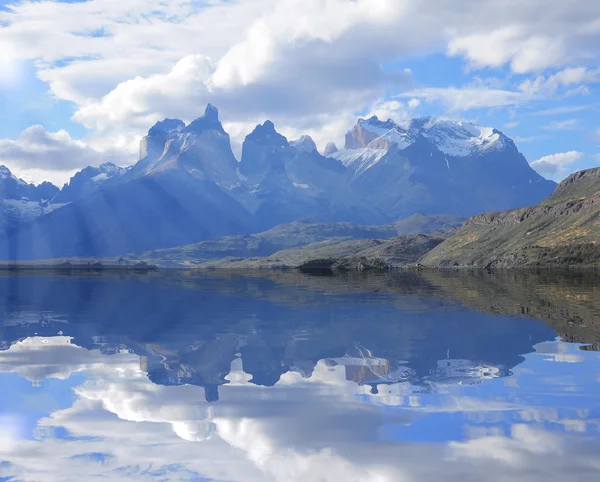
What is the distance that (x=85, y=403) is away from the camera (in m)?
40.4

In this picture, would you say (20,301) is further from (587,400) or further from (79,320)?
(587,400)

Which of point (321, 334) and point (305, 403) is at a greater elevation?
point (321, 334)

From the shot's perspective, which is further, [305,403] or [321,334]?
[321,334]

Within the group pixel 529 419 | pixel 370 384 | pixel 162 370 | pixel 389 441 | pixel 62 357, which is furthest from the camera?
pixel 62 357

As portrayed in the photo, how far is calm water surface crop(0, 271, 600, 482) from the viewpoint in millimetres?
29359

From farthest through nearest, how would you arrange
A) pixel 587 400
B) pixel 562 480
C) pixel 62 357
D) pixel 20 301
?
1. pixel 20 301
2. pixel 62 357
3. pixel 587 400
4. pixel 562 480

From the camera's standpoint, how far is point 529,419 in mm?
35312

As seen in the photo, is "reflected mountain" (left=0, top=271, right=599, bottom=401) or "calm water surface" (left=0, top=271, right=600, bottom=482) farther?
"reflected mountain" (left=0, top=271, right=599, bottom=401)

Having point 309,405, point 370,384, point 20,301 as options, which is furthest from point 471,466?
point 20,301

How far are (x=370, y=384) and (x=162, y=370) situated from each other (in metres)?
17.2

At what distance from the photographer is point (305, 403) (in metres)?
40.4

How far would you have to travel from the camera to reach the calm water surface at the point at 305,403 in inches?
1156

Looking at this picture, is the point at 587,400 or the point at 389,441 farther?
the point at 587,400

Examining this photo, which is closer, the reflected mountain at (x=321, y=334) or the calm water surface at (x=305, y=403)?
the calm water surface at (x=305, y=403)
